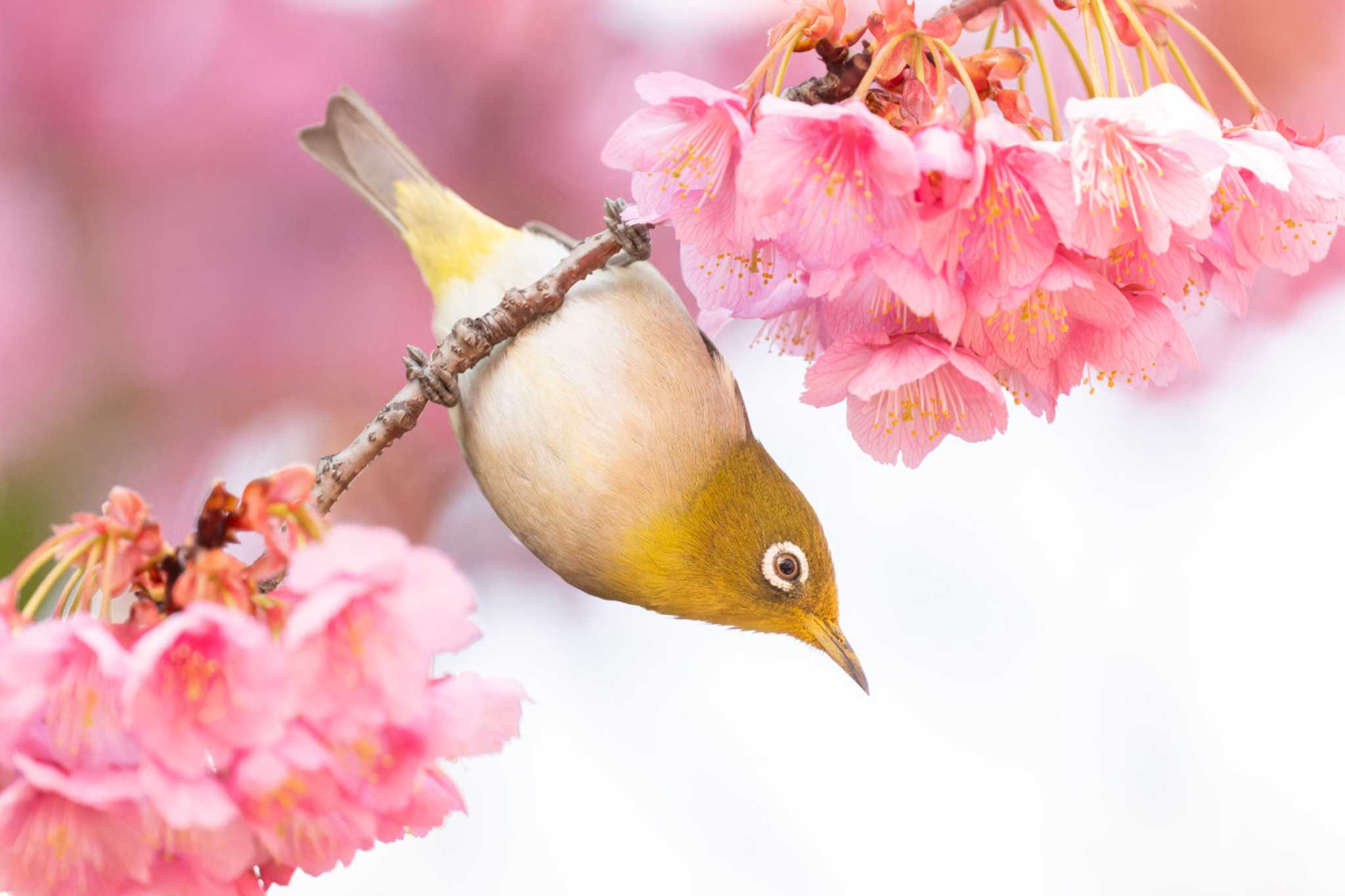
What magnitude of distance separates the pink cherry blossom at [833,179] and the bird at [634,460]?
0.20 meters

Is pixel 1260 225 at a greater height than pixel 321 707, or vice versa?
pixel 1260 225

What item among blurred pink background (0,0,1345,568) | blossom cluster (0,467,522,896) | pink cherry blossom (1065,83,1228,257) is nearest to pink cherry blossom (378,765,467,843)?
blossom cluster (0,467,522,896)

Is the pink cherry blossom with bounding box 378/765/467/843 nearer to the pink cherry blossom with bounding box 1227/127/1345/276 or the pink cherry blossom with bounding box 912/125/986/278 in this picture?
the pink cherry blossom with bounding box 912/125/986/278

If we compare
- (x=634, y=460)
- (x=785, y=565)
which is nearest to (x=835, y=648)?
(x=785, y=565)

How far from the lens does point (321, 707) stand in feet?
1.21

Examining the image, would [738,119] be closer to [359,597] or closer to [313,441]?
Answer: [359,597]

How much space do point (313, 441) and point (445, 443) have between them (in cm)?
10

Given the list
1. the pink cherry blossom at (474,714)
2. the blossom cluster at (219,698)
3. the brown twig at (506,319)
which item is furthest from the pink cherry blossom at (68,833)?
the brown twig at (506,319)

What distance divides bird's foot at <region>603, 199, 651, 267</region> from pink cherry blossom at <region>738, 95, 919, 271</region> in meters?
0.14

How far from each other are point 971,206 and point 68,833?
1.32ft

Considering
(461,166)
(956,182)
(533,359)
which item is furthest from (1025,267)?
(461,166)

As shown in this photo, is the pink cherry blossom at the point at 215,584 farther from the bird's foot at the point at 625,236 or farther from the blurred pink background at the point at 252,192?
the blurred pink background at the point at 252,192

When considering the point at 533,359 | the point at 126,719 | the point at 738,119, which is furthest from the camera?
the point at 533,359

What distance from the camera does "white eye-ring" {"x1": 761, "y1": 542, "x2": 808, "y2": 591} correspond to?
0.67 meters
